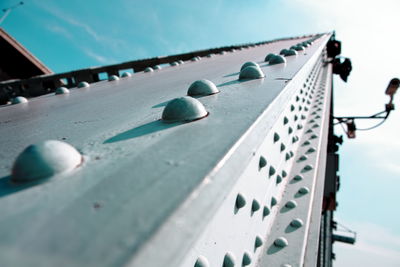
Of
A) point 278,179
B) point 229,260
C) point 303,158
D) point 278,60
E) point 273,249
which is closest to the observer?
point 229,260

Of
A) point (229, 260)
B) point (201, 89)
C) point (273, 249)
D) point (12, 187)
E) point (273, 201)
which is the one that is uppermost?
point (201, 89)

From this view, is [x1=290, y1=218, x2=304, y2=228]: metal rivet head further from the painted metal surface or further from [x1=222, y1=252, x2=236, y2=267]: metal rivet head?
[x1=222, y1=252, x2=236, y2=267]: metal rivet head

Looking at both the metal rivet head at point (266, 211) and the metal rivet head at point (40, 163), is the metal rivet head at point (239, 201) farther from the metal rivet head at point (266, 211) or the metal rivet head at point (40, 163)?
the metal rivet head at point (40, 163)

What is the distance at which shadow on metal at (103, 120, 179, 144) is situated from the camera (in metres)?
0.97

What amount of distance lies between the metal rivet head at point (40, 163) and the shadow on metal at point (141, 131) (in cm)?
A: 27

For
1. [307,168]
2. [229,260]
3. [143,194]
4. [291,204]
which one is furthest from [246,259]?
[307,168]

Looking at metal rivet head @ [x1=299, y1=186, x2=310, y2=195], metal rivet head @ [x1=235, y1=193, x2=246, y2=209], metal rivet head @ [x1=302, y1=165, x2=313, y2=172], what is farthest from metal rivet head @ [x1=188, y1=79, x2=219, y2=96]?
metal rivet head @ [x1=302, y1=165, x2=313, y2=172]

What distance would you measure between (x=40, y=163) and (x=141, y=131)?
404 mm

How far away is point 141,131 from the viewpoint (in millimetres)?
1015

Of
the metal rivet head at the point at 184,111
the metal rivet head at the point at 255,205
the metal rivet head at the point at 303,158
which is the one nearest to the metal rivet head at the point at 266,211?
the metal rivet head at the point at 255,205

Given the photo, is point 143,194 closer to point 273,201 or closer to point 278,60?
point 273,201

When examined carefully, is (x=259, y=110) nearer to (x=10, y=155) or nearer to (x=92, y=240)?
(x=92, y=240)

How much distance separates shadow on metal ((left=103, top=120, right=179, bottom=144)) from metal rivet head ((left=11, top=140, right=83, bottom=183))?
266 millimetres

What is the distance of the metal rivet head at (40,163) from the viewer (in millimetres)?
663
